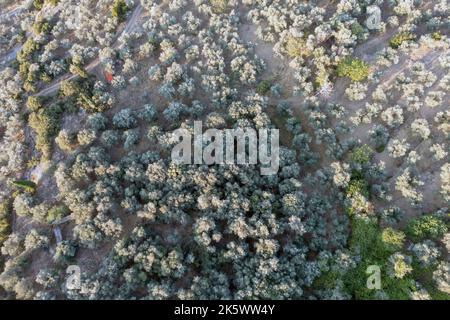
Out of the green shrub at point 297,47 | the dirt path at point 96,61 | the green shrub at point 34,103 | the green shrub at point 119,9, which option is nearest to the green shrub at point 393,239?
the green shrub at point 297,47

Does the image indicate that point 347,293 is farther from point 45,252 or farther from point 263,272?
point 45,252

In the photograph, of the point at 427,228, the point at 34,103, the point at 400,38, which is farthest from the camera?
the point at 400,38

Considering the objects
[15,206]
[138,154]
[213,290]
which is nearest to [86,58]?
[138,154]

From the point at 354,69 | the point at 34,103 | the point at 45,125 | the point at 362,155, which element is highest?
the point at 354,69

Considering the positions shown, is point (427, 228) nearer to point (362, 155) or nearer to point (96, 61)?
point (362, 155)

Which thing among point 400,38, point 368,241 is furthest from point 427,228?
point 400,38

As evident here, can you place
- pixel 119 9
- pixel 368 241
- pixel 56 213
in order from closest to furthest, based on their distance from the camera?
1. pixel 368 241
2. pixel 56 213
3. pixel 119 9
